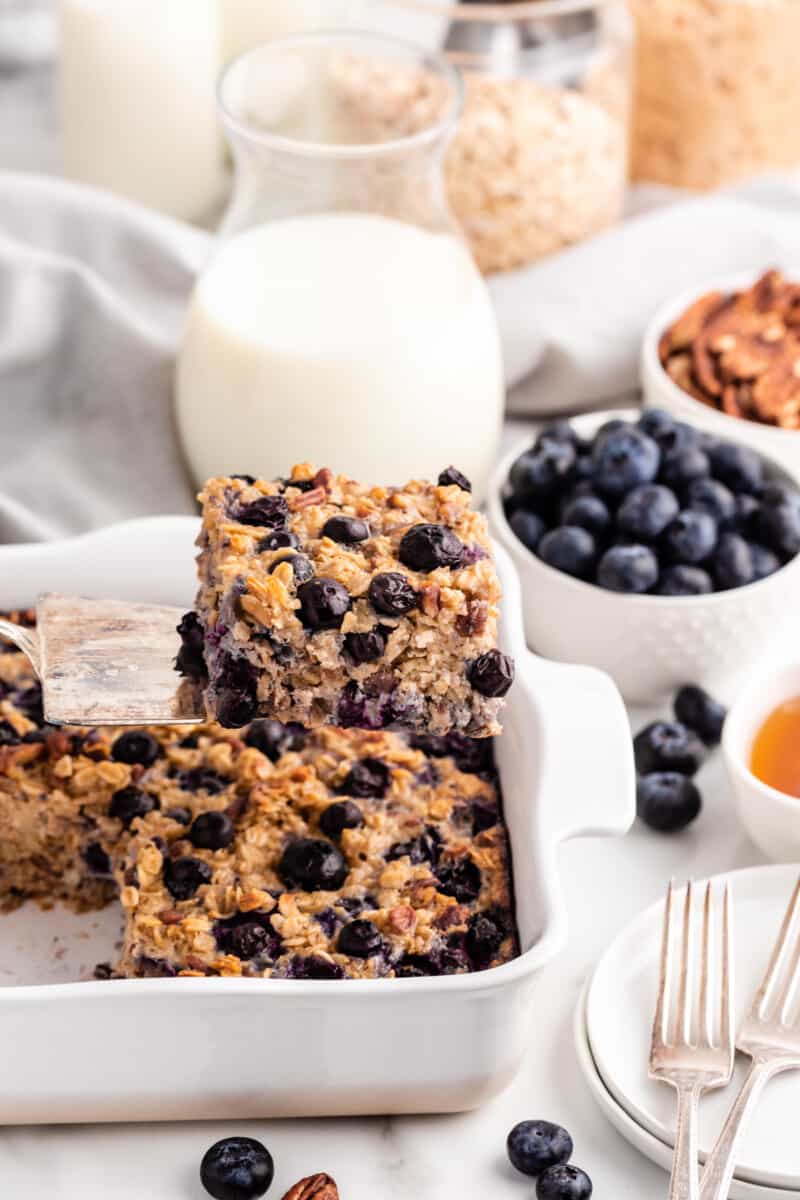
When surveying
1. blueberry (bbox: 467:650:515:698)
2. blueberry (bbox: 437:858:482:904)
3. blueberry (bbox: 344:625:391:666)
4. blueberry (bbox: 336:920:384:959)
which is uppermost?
blueberry (bbox: 344:625:391:666)

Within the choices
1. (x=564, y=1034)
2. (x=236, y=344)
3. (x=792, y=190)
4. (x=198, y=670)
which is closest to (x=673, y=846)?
(x=564, y=1034)

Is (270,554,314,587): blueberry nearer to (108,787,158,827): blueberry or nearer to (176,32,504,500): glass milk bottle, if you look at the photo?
(108,787,158,827): blueberry

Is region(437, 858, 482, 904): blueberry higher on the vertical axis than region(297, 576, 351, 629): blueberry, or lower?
lower

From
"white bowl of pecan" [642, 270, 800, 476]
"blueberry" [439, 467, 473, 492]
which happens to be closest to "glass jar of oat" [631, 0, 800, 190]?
"white bowl of pecan" [642, 270, 800, 476]

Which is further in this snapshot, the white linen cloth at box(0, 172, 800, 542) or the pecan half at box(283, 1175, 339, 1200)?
the white linen cloth at box(0, 172, 800, 542)

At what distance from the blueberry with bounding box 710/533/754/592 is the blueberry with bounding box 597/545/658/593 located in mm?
91

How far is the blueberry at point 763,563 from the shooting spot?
93.1 inches

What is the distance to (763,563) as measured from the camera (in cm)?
237

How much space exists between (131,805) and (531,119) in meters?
1.70

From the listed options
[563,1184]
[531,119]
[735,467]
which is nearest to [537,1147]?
[563,1184]

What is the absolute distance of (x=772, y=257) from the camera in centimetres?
315

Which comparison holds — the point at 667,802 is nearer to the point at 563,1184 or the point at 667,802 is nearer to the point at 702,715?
the point at 702,715

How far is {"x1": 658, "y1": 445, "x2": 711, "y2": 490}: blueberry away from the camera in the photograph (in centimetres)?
240

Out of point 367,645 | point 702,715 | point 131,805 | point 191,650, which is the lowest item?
point 702,715
